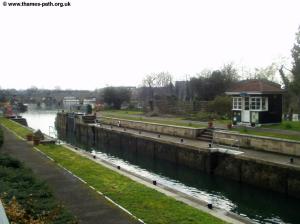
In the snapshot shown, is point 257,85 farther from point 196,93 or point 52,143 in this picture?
point 196,93

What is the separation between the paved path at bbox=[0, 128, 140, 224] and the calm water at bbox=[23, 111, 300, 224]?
22.5 feet

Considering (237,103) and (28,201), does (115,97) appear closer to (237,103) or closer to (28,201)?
(237,103)

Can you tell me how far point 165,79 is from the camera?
4171 inches

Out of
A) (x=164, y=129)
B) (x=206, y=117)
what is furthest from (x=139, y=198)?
(x=206, y=117)

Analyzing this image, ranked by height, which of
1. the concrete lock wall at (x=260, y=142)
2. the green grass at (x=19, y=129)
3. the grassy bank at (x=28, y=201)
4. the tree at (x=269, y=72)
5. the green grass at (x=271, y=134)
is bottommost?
the green grass at (x=19, y=129)

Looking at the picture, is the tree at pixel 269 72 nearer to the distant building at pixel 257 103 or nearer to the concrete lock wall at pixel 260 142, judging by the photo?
the distant building at pixel 257 103

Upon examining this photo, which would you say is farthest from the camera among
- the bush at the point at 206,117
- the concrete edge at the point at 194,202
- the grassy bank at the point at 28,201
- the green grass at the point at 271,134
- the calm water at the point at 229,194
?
the bush at the point at 206,117

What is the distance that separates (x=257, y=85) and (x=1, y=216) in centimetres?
3042

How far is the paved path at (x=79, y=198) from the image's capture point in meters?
10.8

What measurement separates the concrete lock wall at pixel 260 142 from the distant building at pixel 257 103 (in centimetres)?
480

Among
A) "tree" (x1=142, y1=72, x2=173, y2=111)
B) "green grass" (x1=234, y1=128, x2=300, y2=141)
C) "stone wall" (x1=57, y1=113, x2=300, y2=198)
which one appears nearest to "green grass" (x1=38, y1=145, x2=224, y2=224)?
"stone wall" (x1=57, y1=113, x2=300, y2=198)

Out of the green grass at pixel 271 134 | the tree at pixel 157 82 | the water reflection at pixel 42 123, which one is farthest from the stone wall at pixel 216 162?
the tree at pixel 157 82

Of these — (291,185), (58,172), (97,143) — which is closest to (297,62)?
(291,185)

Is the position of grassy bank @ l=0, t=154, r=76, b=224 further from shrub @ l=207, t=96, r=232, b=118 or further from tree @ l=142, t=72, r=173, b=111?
tree @ l=142, t=72, r=173, b=111
